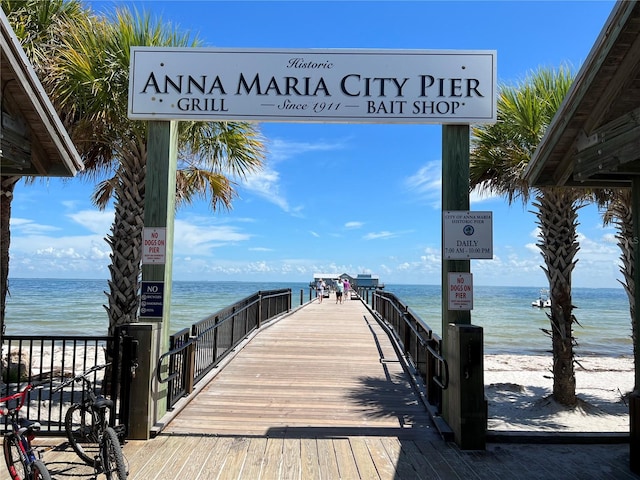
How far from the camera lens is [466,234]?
5.38 m

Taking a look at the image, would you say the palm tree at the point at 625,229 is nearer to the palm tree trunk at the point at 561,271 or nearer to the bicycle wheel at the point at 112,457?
the palm tree trunk at the point at 561,271

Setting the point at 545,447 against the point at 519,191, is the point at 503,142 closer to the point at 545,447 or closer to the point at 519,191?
the point at 519,191

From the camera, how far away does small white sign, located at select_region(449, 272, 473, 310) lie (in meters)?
5.38

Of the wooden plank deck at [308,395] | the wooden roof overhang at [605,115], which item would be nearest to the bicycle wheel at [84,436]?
the wooden plank deck at [308,395]

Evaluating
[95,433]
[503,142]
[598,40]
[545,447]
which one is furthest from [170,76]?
[503,142]

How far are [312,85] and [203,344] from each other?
180 inches

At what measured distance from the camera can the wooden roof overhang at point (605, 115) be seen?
4078mm

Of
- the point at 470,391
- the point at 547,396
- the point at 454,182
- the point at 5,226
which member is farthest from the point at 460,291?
the point at 5,226

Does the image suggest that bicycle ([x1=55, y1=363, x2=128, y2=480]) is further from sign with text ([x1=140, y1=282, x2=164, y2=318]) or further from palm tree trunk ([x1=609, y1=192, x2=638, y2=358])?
palm tree trunk ([x1=609, y1=192, x2=638, y2=358])

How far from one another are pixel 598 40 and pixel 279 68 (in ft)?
10.3

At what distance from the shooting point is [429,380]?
6.76 meters

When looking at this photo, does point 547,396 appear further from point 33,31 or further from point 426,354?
point 33,31

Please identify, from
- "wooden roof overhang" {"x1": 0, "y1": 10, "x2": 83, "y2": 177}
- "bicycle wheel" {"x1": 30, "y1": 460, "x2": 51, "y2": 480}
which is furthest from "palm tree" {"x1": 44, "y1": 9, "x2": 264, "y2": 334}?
"bicycle wheel" {"x1": 30, "y1": 460, "x2": 51, "y2": 480}

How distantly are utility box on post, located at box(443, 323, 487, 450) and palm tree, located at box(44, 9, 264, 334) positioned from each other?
18.4 ft
